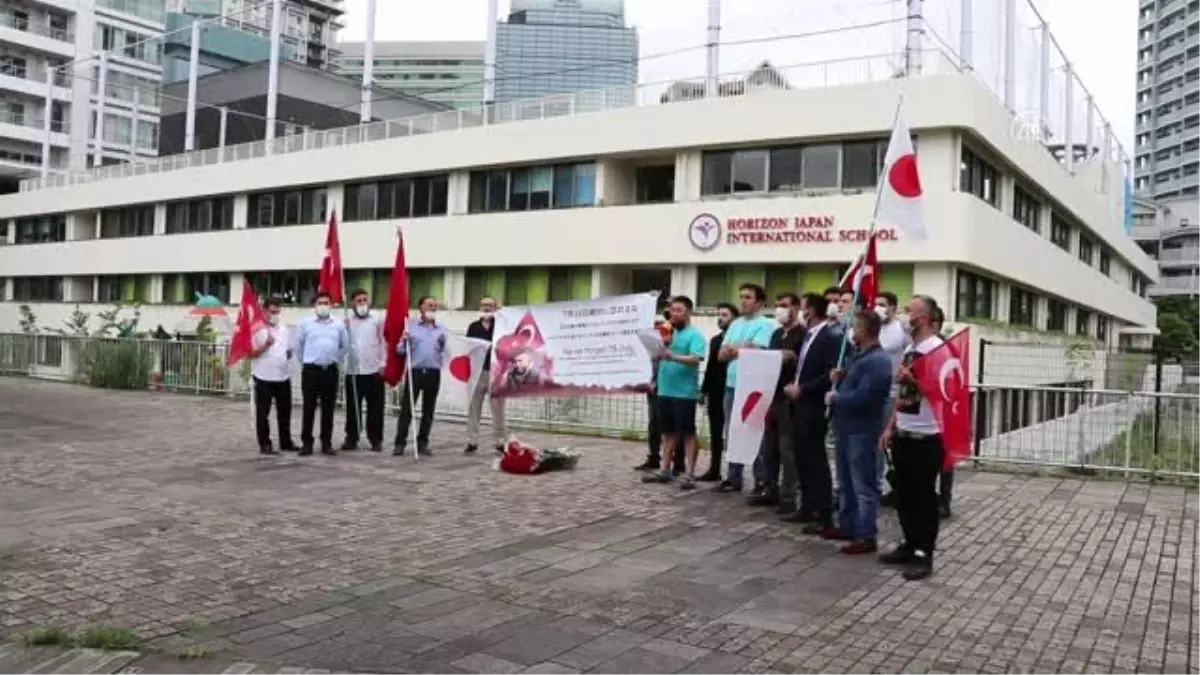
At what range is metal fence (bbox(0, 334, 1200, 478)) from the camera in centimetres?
1180

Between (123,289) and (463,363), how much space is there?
1647 inches

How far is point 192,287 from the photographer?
44.7m

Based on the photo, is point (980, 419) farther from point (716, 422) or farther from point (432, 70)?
point (432, 70)

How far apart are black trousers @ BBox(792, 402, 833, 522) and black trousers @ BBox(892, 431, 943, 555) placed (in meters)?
1.24

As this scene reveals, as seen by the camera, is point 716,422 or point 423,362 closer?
point 716,422

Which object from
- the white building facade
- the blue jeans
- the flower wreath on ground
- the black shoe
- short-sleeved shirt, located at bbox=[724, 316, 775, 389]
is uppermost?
the white building facade

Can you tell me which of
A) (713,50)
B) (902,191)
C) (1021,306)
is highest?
(713,50)

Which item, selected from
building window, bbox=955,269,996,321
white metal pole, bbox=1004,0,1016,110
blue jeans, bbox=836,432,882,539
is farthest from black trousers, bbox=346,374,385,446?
white metal pole, bbox=1004,0,1016,110

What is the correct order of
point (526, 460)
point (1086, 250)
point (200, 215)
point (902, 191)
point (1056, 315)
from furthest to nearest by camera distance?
1. point (1086, 250)
2. point (200, 215)
3. point (1056, 315)
4. point (526, 460)
5. point (902, 191)

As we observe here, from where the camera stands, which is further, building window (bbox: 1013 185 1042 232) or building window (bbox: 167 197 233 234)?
building window (bbox: 167 197 233 234)

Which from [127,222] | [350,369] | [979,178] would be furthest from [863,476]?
[127,222]

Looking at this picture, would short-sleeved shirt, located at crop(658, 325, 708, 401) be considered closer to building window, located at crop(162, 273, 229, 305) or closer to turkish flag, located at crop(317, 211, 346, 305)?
turkish flag, located at crop(317, 211, 346, 305)

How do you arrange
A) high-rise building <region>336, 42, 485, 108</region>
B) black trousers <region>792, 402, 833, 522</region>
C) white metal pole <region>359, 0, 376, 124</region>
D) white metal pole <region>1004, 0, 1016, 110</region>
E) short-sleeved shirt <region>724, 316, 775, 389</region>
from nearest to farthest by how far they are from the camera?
black trousers <region>792, 402, 833, 522</region>, short-sleeved shirt <region>724, 316, 775, 389</region>, white metal pole <region>1004, 0, 1016, 110</region>, white metal pole <region>359, 0, 376, 124</region>, high-rise building <region>336, 42, 485, 108</region>

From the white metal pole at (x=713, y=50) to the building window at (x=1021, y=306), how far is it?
11058mm
